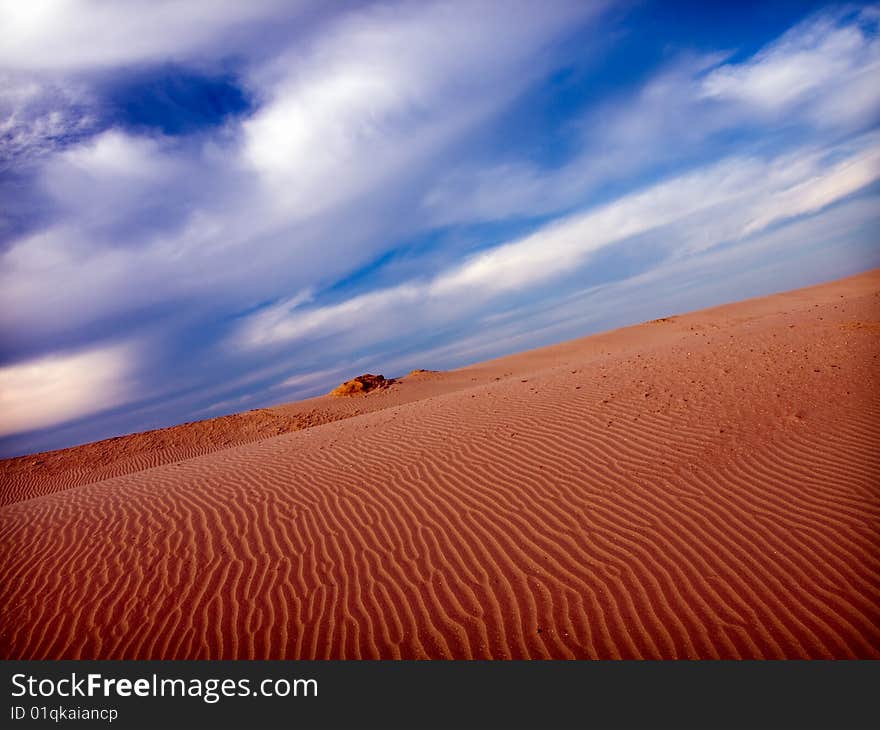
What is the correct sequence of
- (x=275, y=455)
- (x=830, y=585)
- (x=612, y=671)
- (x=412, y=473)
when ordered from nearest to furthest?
1. (x=612, y=671)
2. (x=830, y=585)
3. (x=412, y=473)
4. (x=275, y=455)

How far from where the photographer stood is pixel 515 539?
20.0 feet

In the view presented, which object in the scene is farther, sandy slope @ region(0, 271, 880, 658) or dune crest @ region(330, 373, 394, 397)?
dune crest @ region(330, 373, 394, 397)

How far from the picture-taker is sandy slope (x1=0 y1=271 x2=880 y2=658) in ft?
15.1

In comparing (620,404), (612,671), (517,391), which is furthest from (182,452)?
(612,671)

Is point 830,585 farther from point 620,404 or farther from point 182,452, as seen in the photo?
point 182,452

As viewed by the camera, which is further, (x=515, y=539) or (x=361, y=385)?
(x=361, y=385)

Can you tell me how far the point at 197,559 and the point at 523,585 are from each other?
175 inches

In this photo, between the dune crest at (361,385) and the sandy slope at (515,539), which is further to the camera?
the dune crest at (361,385)

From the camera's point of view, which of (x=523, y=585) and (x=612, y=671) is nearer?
(x=612, y=671)

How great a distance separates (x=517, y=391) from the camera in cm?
1401

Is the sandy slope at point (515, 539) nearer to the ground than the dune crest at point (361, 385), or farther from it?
nearer to the ground

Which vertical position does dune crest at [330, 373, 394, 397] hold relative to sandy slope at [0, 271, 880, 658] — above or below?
above

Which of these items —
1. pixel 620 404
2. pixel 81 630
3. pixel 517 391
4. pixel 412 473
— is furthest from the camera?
pixel 517 391

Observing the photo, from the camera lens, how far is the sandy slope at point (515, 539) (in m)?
4.60
